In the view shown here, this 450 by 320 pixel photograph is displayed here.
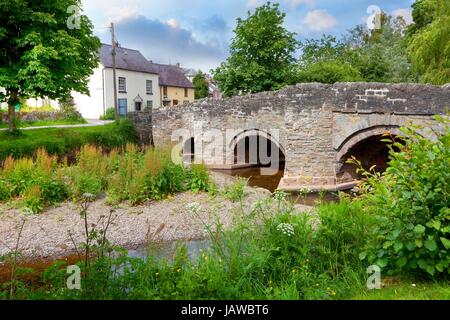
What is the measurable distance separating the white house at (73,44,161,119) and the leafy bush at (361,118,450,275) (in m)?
28.0

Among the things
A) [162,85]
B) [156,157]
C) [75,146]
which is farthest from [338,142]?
[162,85]

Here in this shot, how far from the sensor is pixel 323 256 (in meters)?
4.45

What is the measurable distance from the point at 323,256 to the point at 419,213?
1.20 metres

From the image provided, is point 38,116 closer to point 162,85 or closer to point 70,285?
point 162,85

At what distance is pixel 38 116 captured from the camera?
2475cm

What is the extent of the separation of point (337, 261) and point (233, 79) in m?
18.8

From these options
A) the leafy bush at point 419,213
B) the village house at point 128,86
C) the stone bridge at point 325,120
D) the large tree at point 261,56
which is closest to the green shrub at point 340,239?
the leafy bush at point 419,213

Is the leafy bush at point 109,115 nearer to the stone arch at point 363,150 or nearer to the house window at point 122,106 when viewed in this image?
the house window at point 122,106

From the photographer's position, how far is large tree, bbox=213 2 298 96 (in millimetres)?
21938

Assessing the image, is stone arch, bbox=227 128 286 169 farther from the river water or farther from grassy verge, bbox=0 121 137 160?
grassy verge, bbox=0 121 137 160

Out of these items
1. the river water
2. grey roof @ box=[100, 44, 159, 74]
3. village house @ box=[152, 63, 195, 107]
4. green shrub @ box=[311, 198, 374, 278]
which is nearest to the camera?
green shrub @ box=[311, 198, 374, 278]

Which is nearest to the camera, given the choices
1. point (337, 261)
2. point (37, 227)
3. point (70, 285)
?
point (70, 285)

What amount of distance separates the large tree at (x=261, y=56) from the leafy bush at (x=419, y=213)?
18367 millimetres

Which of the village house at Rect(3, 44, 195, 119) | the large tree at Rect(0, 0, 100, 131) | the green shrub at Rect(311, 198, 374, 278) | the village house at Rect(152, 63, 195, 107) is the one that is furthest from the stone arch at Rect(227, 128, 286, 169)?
the village house at Rect(152, 63, 195, 107)
